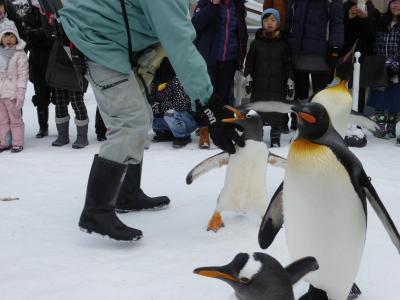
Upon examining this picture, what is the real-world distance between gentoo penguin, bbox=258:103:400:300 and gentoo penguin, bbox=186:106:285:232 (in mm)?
917

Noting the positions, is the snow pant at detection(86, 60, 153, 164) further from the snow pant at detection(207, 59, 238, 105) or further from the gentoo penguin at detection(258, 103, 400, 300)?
the snow pant at detection(207, 59, 238, 105)

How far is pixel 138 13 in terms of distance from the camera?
219 cm

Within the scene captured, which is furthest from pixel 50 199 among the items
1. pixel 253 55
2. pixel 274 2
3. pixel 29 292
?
pixel 274 2

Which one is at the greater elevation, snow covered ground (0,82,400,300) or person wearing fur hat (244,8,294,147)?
person wearing fur hat (244,8,294,147)

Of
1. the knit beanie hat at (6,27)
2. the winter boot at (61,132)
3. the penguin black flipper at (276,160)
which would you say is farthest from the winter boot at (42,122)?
the penguin black flipper at (276,160)

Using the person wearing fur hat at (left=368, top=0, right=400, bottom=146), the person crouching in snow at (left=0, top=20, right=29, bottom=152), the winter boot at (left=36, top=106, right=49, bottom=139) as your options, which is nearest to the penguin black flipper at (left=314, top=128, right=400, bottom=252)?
the person wearing fur hat at (left=368, top=0, right=400, bottom=146)

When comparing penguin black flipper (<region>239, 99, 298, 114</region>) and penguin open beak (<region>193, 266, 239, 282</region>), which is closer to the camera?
penguin open beak (<region>193, 266, 239, 282</region>)

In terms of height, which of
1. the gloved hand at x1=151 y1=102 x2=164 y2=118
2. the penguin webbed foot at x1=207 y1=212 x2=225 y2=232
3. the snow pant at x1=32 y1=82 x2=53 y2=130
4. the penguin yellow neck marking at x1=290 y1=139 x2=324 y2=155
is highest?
the penguin yellow neck marking at x1=290 y1=139 x2=324 y2=155

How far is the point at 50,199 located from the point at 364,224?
2106 millimetres

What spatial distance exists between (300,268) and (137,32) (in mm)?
1374

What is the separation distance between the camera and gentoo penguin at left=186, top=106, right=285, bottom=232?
253 cm

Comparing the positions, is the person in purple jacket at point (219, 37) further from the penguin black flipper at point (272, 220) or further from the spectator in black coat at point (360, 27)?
the penguin black flipper at point (272, 220)

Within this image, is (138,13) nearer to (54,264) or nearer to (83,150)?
(54,264)

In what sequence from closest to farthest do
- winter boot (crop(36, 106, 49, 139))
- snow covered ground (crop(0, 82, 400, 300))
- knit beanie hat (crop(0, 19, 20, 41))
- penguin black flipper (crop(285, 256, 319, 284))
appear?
penguin black flipper (crop(285, 256, 319, 284)) < snow covered ground (crop(0, 82, 400, 300)) < knit beanie hat (crop(0, 19, 20, 41)) < winter boot (crop(36, 106, 49, 139))
